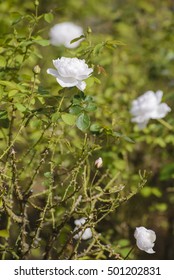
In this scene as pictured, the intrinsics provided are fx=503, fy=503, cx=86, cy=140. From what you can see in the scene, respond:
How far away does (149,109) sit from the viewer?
1.88m

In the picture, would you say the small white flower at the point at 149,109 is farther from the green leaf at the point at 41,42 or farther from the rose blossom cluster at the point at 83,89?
the green leaf at the point at 41,42

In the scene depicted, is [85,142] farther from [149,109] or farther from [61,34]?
[61,34]

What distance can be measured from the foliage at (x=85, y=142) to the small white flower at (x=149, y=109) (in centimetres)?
9

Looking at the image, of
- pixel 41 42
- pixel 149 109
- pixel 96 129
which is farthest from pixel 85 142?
pixel 149 109

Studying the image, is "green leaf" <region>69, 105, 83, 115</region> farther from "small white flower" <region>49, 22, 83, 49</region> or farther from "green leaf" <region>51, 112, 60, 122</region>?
"small white flower" <region>49, 22, 83, 49</region>

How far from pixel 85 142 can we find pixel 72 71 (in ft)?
0.81

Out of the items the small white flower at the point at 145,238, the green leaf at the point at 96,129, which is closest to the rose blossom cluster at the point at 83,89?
the small white flower at the point at 145,238

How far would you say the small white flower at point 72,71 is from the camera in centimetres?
121

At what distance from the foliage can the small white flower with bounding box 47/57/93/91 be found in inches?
1.6

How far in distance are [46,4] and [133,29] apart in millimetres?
879

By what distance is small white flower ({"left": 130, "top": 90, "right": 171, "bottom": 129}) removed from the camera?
6.18 ft

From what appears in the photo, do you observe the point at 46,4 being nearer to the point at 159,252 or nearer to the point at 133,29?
the point at 133,29

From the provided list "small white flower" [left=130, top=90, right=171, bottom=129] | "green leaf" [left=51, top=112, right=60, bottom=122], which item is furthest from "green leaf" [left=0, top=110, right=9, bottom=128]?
"small white flower" [left=130, top=90, right=171, bottom=129]
